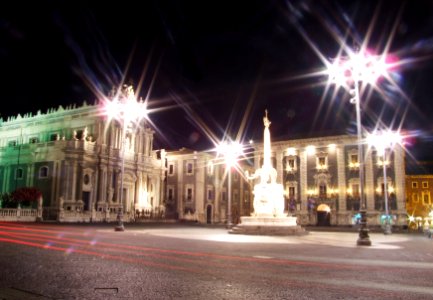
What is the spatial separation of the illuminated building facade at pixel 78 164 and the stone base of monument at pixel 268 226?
25.5 metres

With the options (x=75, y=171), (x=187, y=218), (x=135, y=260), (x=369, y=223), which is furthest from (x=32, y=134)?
(x=135, y=260)

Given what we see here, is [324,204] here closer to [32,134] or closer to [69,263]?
[32,134]

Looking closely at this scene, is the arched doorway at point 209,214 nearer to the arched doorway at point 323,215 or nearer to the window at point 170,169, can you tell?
the window at point 170,169

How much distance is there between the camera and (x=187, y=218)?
67312 millimetres

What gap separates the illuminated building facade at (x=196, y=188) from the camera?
70.1 m

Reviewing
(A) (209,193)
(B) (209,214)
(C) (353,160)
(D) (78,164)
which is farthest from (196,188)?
(C) (353,160)

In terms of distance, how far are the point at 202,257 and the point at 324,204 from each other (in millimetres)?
49933

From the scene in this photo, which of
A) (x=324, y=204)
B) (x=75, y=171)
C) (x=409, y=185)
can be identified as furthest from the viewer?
(x=409, y=185)

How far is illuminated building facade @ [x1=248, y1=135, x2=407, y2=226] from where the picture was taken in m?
55.7

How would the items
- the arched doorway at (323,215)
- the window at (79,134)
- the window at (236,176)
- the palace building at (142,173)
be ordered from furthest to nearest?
A: the window at (236,176) → the arched doorway at (323,215) → the window at (79,134) → the palace building at (142,173)

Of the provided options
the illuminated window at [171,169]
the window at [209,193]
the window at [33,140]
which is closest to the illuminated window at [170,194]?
the illuminated window at [171,169]

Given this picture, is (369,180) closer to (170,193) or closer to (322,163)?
(322,163)

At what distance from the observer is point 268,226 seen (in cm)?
2952

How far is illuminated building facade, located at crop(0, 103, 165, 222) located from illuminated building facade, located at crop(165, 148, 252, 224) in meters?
3.98
